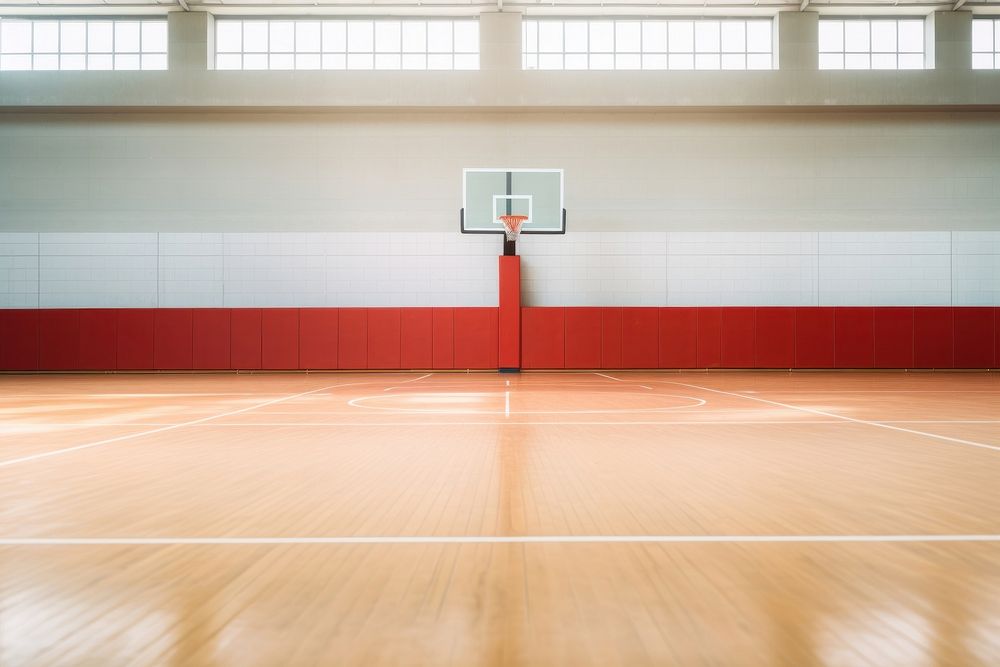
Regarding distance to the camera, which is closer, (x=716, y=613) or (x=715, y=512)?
(x=716, y=613)

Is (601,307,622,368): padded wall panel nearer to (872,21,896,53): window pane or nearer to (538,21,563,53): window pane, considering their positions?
(538,21,563,53): window pane

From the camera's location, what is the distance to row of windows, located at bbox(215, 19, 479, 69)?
12.4m

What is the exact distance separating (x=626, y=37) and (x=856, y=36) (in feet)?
14.5

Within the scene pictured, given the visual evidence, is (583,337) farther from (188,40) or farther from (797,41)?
(188,40)

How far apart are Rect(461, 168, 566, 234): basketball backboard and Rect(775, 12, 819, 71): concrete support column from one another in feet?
15.8

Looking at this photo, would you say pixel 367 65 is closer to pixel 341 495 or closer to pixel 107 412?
pixel 107 412

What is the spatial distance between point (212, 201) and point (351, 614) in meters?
12.5

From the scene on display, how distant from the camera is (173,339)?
39.0ft

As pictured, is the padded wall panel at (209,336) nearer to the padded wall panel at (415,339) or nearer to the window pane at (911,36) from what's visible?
the padded wall panel at (415,339)

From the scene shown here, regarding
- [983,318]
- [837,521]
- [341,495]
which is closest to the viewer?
[837,521]

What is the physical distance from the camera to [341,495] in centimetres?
236

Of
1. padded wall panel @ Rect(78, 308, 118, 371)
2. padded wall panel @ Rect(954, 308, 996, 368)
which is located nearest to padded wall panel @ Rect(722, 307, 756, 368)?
padded wall panel @ Rect(954, 308, 996, 368)

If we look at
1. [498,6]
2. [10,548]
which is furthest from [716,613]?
[498,6]

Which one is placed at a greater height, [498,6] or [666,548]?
[498,6]
